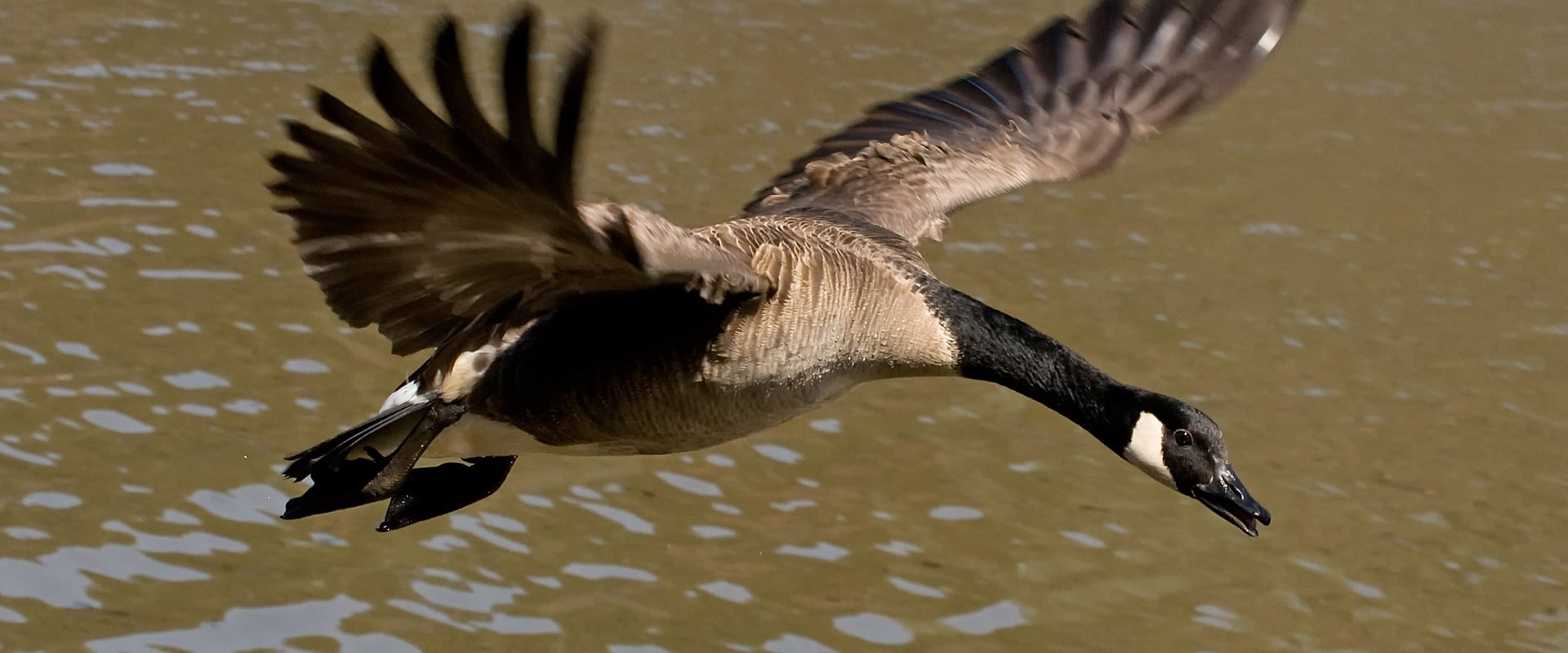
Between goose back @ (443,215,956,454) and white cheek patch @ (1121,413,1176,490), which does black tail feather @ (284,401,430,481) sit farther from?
white cheek patch @ (1121,413,1176,490)

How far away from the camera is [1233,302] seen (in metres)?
11.3

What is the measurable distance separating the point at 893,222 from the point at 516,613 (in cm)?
226

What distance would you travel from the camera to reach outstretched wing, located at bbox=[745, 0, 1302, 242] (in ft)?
23.7

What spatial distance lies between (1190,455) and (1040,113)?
6.58ft

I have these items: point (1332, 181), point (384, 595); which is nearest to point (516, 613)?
point (384, 595)

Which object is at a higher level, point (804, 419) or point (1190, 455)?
point (1190, 455)

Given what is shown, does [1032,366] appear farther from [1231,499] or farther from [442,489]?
[442,489]

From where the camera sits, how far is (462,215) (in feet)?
15.2

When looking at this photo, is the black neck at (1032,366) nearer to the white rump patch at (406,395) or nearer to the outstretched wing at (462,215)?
the outstretched wing at (462,215)

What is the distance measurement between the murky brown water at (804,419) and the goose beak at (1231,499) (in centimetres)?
207

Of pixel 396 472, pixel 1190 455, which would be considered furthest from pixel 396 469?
pixel 1190 455

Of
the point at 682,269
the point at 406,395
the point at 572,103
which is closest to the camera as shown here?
the point at 572,103

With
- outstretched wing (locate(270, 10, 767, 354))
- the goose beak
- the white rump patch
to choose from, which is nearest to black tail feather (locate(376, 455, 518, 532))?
the white rump patch

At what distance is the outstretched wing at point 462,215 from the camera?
161 inches
